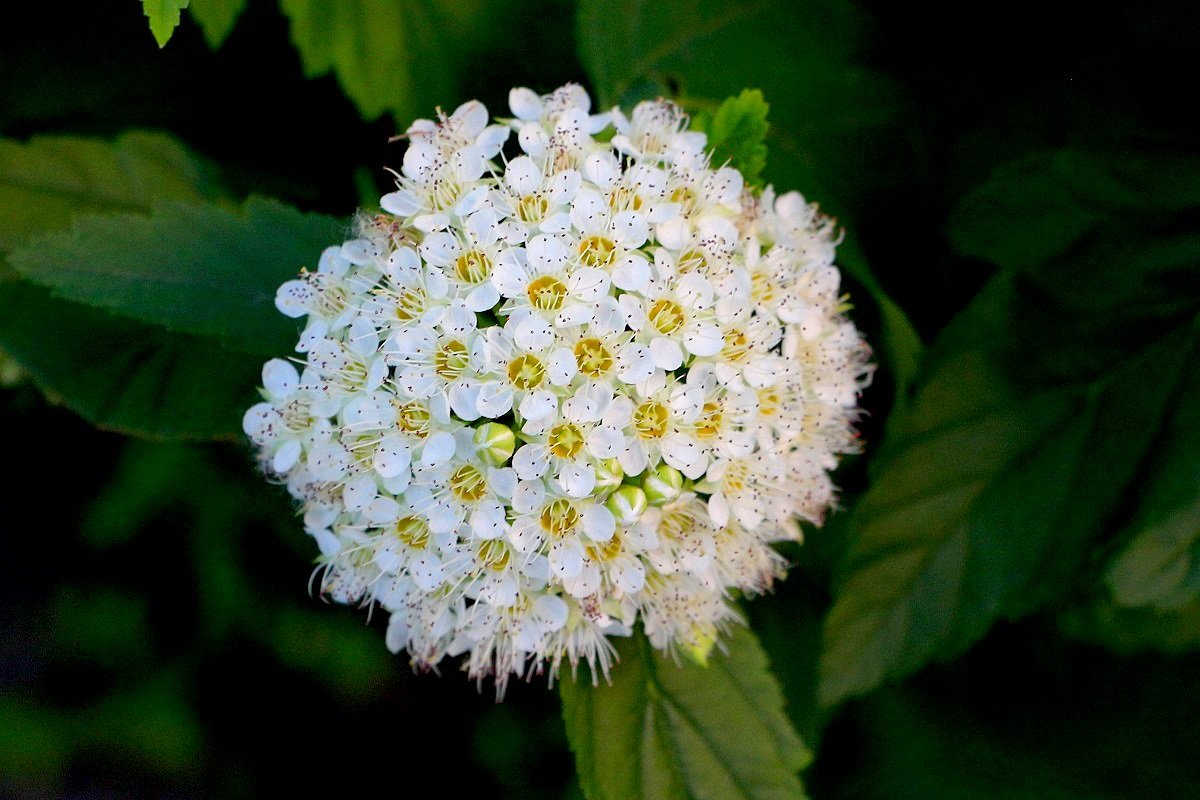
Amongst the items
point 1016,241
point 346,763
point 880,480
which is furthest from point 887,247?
point 346,763

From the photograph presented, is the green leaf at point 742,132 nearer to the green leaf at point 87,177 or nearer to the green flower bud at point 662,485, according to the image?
the green flower bud at point 662,485

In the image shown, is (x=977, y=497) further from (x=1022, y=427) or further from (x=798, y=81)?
(x=798, y=81)

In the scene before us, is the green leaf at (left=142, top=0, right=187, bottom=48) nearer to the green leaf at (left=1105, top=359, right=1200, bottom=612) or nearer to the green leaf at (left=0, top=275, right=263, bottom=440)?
the green leaf at (left=0, top=275, right=263, bottom=440)

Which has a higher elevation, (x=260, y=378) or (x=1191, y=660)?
(x=260, y=378)

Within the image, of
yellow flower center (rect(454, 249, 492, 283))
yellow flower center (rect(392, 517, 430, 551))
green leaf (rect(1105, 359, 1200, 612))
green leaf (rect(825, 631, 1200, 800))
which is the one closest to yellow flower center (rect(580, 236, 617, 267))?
yellow flower center (rect(454, 249, 492, 283))

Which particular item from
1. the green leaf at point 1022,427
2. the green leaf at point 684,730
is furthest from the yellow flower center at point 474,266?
the green leaf at point 1022,427

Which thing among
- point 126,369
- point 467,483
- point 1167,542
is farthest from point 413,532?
point 1167,542

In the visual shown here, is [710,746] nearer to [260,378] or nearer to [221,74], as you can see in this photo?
[260,378]
